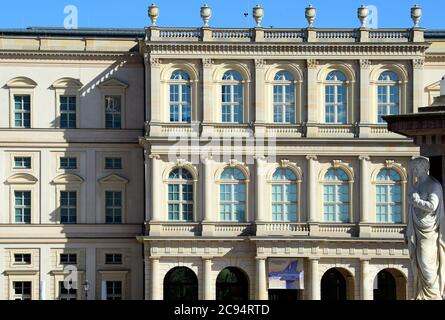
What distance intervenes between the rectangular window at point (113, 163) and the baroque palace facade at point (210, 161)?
15cm

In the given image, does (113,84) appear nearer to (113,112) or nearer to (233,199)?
(113,112)

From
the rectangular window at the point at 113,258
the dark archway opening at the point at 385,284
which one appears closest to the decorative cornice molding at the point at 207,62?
the rectangular window at the point at 113,258

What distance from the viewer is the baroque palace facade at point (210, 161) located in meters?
63.6

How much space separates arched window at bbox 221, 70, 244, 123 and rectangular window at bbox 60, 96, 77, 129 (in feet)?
24.9

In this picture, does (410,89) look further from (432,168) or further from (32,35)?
(432,168)

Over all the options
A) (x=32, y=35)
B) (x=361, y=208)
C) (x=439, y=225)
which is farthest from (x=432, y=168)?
(x=32, y=35)

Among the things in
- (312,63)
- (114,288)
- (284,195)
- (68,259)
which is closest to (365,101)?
(312,63)

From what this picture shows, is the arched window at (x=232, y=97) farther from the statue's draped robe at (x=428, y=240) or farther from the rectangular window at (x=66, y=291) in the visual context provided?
the statue's draped robe at (x=428, y=240)

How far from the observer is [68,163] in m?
66.4

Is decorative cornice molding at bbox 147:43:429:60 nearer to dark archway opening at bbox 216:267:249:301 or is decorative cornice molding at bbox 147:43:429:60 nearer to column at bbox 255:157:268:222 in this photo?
column at bbox 255:157:268:222

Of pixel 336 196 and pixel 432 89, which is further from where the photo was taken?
pixel 432 89

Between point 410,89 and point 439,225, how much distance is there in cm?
4409

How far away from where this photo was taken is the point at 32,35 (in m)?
67.6

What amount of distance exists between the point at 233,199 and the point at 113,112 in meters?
7.76
